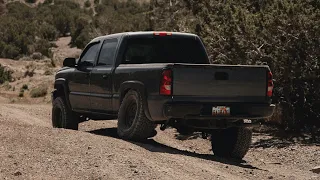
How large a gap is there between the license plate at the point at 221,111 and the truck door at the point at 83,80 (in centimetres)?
293

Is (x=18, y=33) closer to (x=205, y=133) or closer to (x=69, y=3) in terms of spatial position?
(x=69, y=3)

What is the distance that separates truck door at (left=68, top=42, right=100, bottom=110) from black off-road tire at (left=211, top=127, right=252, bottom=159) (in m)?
2.52

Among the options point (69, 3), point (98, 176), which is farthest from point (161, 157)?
point (69, 3)

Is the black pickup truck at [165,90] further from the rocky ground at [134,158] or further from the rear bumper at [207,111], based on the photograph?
the rocky ground at [134,158]

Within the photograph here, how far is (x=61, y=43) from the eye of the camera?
45.1m

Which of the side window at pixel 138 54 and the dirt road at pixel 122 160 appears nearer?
the dirt road at pixel 122 160

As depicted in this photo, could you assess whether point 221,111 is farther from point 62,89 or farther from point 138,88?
point 62,89

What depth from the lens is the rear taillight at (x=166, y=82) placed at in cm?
896

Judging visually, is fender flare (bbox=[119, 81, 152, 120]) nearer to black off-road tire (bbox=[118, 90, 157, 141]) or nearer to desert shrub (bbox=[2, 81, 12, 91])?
black off-road tire (bbox=[118, 90, 157, 141])

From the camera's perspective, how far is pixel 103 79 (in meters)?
10.8

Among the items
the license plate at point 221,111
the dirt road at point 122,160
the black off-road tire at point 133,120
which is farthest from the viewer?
the black off-road tire at point 133,120

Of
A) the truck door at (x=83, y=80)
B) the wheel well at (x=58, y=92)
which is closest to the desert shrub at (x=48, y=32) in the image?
the wheel well at (x=58, y=92)

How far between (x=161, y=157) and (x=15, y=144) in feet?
6.90

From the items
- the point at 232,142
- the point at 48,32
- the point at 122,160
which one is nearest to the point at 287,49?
the point at 232,142
